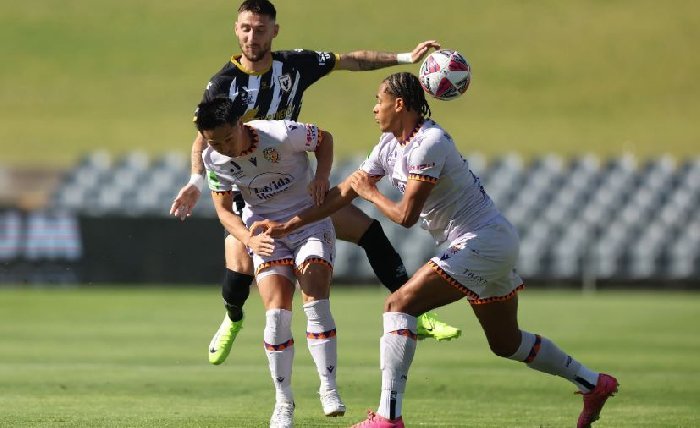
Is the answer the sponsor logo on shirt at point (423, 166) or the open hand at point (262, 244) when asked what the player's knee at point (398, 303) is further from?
the open hand at point (262, 244)

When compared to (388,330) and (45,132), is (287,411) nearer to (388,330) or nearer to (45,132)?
(388,330)

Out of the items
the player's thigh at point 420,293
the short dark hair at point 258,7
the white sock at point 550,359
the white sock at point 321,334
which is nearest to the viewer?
the player's thigh at point 420,293

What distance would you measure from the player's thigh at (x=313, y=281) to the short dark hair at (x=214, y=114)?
3.87 ft

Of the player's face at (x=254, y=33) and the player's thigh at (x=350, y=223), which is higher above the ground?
the player's face at (x=254, y=33)

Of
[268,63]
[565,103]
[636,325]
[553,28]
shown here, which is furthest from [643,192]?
[553,28]

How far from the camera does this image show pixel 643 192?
3077 centimetres

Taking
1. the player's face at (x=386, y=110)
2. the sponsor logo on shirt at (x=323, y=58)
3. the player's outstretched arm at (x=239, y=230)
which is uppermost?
the sponsor logo on shirt at (x=323, y=58)

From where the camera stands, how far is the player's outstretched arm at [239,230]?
32.2 feet

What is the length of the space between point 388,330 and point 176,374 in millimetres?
5013

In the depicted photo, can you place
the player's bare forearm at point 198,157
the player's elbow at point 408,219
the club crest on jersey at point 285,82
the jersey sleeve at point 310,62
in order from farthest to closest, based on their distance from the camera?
the jersey sleeve at point 310,62
the club crest on jersey at point 285,82
the player's bare forearm at point 198,157
the player's elbow at point 408,219

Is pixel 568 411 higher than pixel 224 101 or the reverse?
the reverse

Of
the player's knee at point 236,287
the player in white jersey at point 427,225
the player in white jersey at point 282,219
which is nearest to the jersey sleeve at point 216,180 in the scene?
the player in white jersey at point 282,219

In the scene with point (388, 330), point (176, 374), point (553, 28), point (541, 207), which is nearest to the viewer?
point (388, 330)

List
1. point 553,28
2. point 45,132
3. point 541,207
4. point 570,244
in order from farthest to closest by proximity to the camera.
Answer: point 553,28 < point 45,132 < point 541,207 < point 570,244
